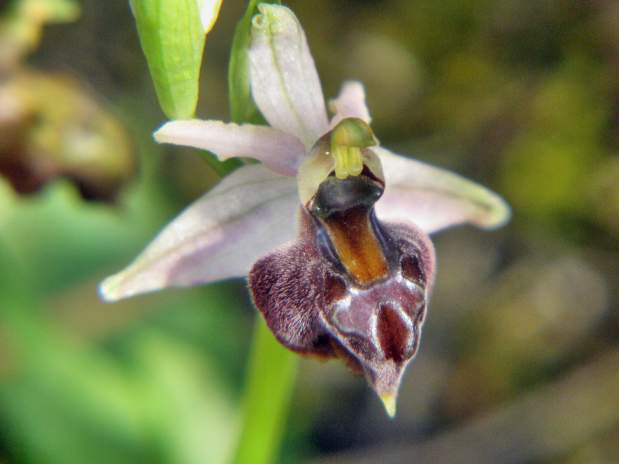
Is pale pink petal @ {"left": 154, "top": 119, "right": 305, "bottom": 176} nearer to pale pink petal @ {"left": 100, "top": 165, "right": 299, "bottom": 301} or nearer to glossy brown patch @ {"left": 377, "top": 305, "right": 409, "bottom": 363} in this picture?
pale pink petal @ {"left": 100, "top": 165, "right": 299, "bottom": 301}

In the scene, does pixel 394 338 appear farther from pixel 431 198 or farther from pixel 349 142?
pixel 431 198

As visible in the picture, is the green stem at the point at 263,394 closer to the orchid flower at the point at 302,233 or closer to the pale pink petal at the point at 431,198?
the orchid flower at the point at 302,233

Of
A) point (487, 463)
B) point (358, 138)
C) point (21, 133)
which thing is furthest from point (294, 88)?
point (487, 463)

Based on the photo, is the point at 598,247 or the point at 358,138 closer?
the point at 358,138

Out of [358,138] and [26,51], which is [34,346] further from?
[358,138]

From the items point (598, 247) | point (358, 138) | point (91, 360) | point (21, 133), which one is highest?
point (358, 138)

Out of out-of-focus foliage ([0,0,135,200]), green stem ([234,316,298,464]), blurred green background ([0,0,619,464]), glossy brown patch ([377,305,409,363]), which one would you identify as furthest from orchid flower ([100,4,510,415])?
blurred green background ([0,0,619,464])
